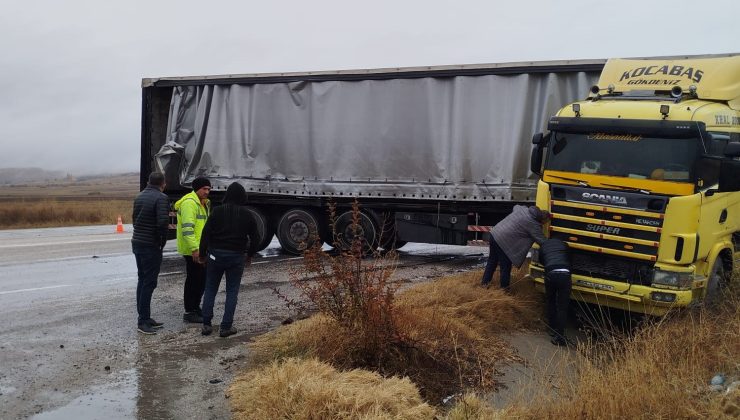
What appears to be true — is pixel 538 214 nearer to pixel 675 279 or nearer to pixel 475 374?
pixel 675 279

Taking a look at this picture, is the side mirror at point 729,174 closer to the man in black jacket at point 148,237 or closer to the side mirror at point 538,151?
the side mirror at point 538,151

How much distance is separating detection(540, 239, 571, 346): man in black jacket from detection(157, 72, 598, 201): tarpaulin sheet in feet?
12.9

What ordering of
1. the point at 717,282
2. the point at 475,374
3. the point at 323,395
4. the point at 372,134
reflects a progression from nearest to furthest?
the point at 323,395 < the point at 475,374 < the point at 717,282 < the point at 372,134

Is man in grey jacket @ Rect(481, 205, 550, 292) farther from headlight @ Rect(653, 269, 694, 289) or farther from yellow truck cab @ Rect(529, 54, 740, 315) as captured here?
headlight @ Rect(653, 269, 694, 289)

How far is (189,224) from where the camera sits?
704 cm

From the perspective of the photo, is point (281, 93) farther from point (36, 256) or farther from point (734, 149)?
point (734, 149)

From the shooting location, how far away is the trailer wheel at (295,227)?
12.9 m

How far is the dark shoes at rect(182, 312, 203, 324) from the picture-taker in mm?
7222

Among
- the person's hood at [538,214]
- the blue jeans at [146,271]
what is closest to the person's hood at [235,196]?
the blue jeans at [146,271]

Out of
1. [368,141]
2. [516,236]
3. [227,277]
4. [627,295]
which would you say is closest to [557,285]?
[627,295]

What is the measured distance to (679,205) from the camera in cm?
680

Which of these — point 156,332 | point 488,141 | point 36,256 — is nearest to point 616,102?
point 488,141

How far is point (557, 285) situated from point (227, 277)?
3.62 m

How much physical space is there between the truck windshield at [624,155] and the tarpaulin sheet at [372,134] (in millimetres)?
3309
